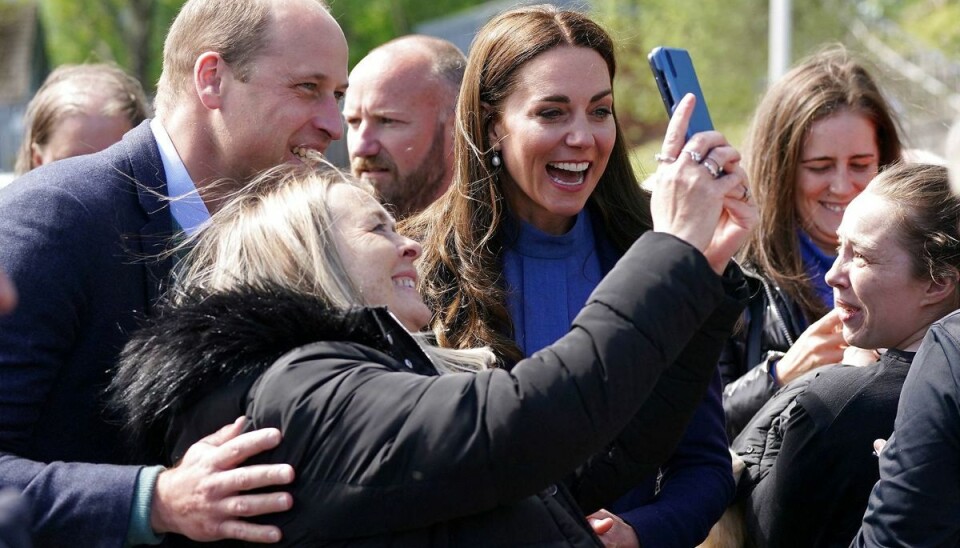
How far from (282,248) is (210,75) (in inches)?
34.2

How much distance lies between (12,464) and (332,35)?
1396 millimetres

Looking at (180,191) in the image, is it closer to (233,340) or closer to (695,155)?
(233,340)

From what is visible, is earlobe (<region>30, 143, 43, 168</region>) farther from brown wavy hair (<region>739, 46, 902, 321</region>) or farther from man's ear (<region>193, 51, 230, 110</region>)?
brown wavy hair (<region>739, 46, 902, 321</region>)

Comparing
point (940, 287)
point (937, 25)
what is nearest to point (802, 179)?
point (940, 287)

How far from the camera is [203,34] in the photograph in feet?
10.2

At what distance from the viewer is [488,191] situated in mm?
3365

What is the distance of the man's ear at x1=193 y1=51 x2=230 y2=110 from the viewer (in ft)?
9.89

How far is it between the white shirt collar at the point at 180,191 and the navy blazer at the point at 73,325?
38mm

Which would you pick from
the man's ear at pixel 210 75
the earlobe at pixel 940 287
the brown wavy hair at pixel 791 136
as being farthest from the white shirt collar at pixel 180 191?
the brown wavy hair at pixel 791 136

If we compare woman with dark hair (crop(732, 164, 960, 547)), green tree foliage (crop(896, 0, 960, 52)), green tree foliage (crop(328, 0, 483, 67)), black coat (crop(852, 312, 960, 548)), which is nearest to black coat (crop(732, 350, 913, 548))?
woman with dark hair (crop(732, 164, 960, 547))

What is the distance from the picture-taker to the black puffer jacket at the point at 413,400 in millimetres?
2051

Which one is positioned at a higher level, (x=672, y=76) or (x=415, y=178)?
(x=672, y=76)

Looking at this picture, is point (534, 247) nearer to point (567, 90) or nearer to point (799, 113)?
point (567, 90)

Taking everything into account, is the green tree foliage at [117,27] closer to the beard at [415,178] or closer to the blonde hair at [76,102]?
the blonde hair at [76,102]
